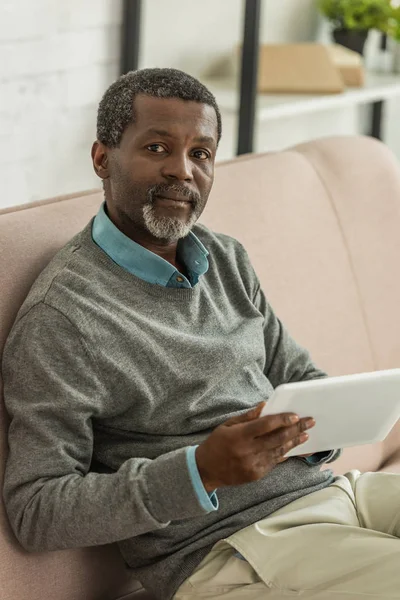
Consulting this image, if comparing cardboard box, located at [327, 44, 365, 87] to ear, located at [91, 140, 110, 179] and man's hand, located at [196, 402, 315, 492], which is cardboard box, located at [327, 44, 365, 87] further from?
man's hand, located at [196, 402, 315, 492]

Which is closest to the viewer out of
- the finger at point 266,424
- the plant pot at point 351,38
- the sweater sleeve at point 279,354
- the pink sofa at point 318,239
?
the finger at point 266,424

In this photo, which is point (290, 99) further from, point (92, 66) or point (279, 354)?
point (279, 354)

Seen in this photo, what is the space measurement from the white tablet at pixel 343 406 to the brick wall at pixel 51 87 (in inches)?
51.0

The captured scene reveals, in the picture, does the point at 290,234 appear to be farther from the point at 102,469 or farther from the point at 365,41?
the point at 365,41

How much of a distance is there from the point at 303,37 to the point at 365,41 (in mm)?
190

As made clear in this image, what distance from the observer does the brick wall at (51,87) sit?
7.77 feet

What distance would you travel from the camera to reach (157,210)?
1472mm

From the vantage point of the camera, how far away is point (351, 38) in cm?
315

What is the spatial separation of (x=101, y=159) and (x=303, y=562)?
0.64 metres

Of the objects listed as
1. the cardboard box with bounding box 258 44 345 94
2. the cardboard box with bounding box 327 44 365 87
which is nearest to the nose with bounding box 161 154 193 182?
the cardboard box with bounding box 258 44 345 94

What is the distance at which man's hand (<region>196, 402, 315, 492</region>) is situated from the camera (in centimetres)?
121

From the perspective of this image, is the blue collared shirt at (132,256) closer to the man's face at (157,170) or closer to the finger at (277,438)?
the man's face at (157,170)

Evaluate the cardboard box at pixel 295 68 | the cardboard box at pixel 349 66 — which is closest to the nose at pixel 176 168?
the cardboard box at pixel 295 68

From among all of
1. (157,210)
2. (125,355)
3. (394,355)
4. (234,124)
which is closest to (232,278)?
(157,210)
